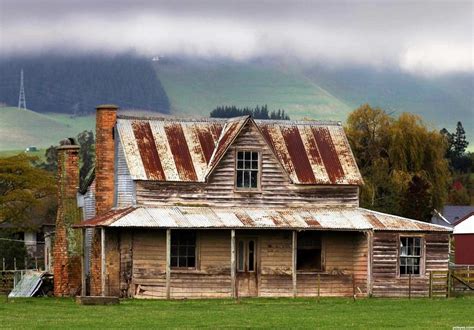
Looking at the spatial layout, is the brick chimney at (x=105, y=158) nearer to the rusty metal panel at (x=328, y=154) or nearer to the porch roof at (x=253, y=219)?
the porch roof at (x=253, y=219)

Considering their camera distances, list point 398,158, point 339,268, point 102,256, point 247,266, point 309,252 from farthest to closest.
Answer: point 398,158 → point 339,268 → point 309,252 → point 247,266 → point 102,256

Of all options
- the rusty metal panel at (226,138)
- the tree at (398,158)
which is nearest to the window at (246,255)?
the rusty metal panel at (226,138)

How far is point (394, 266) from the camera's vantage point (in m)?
54.3

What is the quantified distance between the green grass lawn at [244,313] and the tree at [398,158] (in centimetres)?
5088

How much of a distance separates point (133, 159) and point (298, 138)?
7.39 metres

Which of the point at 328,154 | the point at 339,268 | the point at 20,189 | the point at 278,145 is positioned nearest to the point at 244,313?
the point at 339,268

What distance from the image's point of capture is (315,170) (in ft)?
184

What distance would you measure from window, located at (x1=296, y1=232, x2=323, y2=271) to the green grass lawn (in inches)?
178

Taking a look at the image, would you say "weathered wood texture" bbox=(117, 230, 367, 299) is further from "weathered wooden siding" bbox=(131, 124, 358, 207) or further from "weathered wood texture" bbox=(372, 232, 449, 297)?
"weathered wooden siding" bbox=(131, 124, 358, 207)

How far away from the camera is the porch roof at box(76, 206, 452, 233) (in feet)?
167

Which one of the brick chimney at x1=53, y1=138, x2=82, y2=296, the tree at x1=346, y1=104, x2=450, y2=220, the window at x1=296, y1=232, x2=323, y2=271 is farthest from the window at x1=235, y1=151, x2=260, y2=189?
the tree at x1=346, y1=104, x2=450, y2=220

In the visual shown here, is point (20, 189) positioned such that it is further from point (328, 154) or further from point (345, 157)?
point (345, 157)

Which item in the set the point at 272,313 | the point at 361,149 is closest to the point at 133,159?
the point at 272,313

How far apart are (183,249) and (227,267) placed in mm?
1799
